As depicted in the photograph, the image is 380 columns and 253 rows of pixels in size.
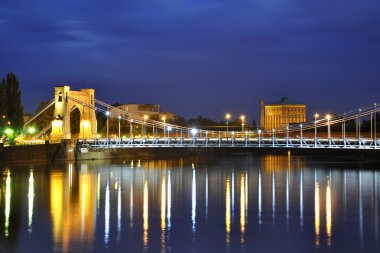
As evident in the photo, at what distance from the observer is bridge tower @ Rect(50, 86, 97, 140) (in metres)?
65.2

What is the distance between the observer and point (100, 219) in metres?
27.5

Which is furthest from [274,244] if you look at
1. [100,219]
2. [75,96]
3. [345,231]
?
[75,96]

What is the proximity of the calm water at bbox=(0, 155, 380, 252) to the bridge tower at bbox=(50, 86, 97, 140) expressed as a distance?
56.8ft

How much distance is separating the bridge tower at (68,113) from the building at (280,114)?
79886 millimetres

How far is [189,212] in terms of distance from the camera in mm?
29438

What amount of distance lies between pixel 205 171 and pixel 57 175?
11869 millimetres

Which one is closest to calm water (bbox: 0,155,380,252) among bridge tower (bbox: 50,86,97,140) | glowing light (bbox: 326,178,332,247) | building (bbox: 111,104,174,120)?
glowing light (bbox: 326,178,332,247)

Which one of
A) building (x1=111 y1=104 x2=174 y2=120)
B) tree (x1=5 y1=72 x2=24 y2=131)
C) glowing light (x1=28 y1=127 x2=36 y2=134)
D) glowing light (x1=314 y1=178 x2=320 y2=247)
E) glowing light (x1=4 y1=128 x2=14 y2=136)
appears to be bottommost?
glowing light (x1=314 y1=178 x2=320 y2=247)

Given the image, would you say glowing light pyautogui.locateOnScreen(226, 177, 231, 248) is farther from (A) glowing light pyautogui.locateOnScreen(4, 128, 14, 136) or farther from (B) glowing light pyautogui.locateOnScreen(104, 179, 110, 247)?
(A) glowing light pyautogui.locateOnScreen(4, 128, 14, 136)

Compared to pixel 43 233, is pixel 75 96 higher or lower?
higher

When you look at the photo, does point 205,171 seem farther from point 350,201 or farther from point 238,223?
point 238,223

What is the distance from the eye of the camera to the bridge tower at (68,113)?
6519 cm

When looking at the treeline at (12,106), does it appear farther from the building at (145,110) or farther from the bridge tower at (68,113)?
the building at (145,110)

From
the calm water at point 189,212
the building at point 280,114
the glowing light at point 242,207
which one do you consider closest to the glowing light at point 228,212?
the calm water at point 189,212
